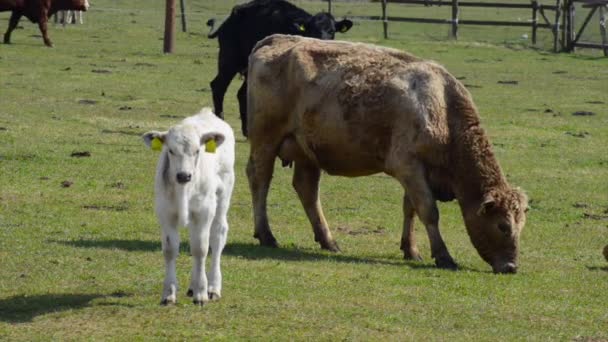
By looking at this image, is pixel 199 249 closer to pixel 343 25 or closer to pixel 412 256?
pixel 412 256

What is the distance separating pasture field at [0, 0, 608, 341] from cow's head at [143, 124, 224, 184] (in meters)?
1.00

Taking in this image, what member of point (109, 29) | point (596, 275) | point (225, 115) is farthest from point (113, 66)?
point (596, 275)

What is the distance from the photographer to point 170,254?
31.5 ft

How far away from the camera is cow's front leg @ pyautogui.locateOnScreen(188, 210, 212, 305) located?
969 centimetres

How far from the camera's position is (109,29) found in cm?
4038

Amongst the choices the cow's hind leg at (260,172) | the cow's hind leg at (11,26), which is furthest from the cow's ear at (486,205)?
the cow's hind leg at (11,26)

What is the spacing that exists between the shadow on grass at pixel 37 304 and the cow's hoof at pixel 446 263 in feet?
11.0

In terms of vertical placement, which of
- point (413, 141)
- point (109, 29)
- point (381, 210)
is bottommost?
point (109, 29)

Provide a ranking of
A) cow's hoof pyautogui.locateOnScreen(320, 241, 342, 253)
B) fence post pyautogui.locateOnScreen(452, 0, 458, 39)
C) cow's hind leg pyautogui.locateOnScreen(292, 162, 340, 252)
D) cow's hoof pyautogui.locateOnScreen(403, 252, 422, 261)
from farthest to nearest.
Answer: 1. fence post pyautogui.locateOnScreen(452, 0, 458, 39)
2. cow's hind leg pyautogui.locateOnScreen(292, 162, 340, 252)
3. cow's hoof pyautogui.locateOnScreen(320, 241, 342, 253)
4. cow's hoof pyautogui.locateOnScreen(403, 252, 422, 261)

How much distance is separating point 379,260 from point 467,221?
901mm

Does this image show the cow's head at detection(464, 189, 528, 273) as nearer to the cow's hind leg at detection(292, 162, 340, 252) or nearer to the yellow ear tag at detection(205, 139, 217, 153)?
the cow's hind leg at detection(292, 162, 340, 252)

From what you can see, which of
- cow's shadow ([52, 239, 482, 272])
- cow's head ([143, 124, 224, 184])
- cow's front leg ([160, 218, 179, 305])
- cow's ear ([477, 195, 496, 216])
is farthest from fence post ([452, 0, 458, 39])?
cow's front leg ([160, 218, 179, 305])

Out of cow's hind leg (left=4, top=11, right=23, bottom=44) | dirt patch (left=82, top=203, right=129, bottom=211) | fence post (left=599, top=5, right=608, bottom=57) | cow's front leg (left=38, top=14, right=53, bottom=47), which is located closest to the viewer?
A: dirt patch (left=82, top=203, right=129, bottom=211)

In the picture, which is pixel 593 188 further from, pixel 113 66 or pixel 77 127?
pixel 113 66
